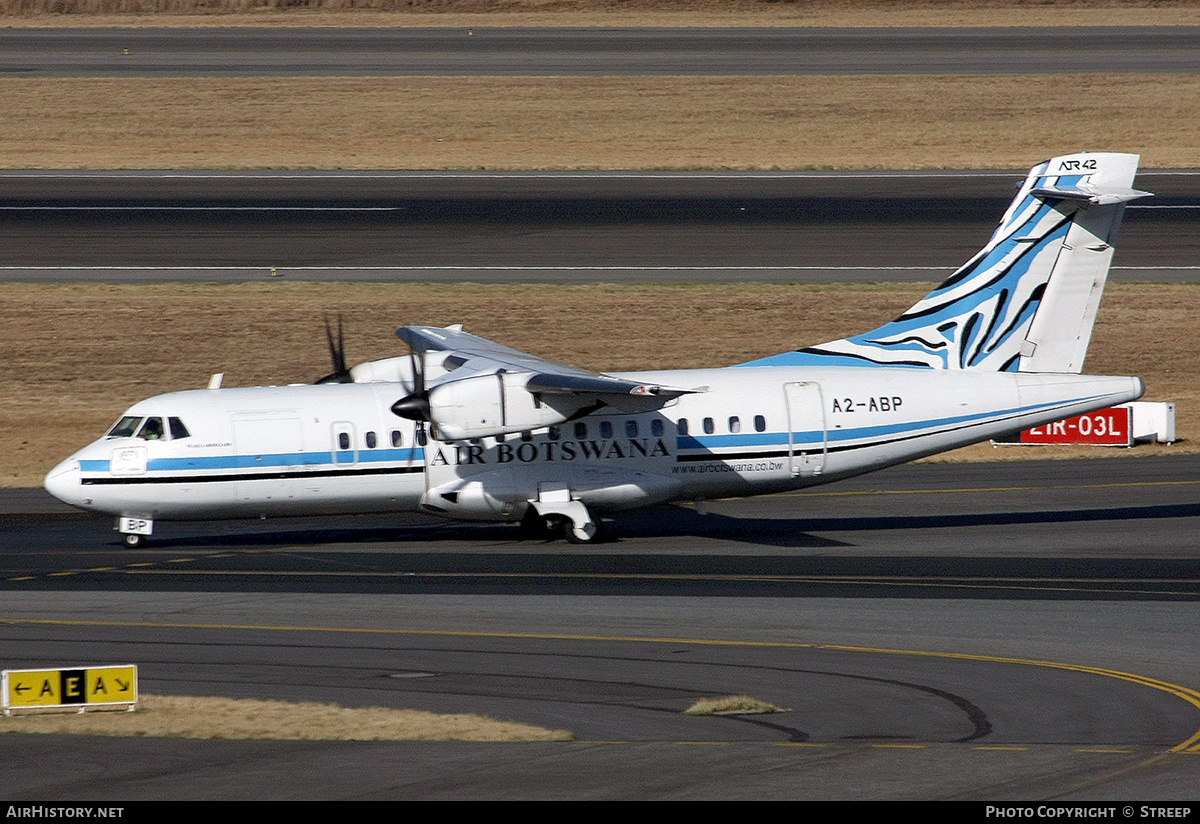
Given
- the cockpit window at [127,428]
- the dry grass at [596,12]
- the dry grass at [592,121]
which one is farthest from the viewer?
the dry grass at [596,12]

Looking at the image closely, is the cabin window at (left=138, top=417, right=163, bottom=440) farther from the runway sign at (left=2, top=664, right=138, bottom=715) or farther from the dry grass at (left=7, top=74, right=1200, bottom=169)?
the dry grass at (left=7, top=74, right=1200, bottom=169)

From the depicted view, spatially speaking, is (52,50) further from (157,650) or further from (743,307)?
(157,650)

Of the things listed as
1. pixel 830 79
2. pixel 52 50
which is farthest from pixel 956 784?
pixel 52 50

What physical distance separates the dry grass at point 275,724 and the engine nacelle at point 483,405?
920cm

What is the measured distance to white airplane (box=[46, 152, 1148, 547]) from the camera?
27.7 meters

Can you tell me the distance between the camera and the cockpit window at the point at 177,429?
91.0 feet

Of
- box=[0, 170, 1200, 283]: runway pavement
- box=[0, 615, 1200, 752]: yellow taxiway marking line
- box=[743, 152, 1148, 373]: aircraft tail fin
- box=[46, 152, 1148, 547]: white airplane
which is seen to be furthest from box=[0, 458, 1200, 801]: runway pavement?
box=[0, 170, 1200, 283]: runway pavement

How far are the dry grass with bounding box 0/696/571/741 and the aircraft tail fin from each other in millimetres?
15943

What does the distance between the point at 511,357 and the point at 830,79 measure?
41.8m

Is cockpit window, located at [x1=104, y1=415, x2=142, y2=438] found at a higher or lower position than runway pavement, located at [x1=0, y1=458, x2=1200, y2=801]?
higher

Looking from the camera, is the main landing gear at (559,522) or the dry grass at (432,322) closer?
the main landing gear at (559,522)

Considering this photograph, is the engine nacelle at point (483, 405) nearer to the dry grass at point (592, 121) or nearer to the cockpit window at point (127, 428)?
the cockpit window at point (127, 428)

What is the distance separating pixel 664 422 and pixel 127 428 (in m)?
10.1

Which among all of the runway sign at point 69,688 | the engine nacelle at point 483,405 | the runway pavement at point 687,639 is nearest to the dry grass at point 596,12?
the runway pavement at point 687,639
